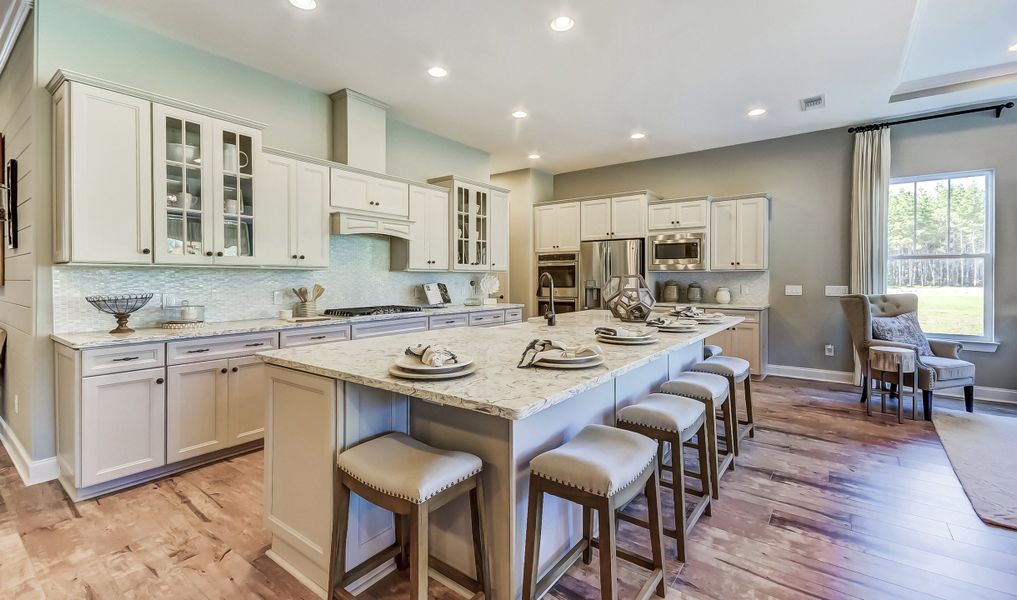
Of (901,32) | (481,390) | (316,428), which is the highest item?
(901,32)

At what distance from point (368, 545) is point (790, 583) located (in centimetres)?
169

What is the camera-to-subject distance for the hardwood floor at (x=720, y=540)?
1.79 metres

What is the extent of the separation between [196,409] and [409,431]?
6.08ft

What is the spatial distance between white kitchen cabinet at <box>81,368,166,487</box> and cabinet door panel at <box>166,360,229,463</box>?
0.04m

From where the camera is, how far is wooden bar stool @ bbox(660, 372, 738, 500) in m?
2.37

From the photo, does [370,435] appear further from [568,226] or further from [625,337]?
[568,226]

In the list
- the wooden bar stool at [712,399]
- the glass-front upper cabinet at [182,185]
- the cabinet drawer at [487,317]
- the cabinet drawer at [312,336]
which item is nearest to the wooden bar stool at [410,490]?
the wooden bar stool at [712,399]

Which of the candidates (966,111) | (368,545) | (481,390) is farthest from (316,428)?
(966,111)

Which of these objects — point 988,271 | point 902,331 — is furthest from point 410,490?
point 988,271

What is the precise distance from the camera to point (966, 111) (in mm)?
4562

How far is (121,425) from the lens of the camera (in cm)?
259

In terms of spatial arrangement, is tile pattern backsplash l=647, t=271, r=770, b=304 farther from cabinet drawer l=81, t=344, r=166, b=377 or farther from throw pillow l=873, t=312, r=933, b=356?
cabinet drawer l=81, t=344, r=166, b=377

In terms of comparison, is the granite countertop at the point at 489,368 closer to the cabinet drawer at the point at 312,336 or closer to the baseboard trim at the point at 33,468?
the cabinet drawer at the point at 312,336

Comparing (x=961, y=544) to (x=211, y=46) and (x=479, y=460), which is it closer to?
(x=479, y=460)
